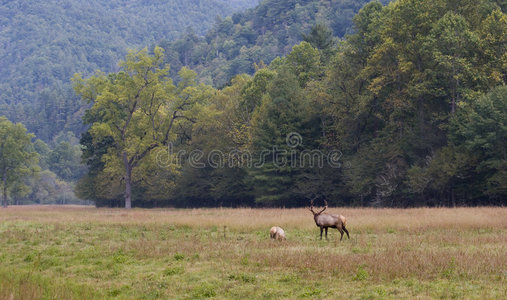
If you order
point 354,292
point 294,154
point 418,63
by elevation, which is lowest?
point 354,292

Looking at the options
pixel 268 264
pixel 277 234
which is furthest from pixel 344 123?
pixel 268 264

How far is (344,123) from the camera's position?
2131 inches

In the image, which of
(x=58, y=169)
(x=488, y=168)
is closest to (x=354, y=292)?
(x=488, y=168)

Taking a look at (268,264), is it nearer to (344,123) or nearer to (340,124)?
(340,124)

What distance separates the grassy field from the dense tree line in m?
19.2

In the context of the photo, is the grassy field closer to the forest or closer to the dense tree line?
the dense tree line

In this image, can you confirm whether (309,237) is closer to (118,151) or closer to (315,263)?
(315,263)

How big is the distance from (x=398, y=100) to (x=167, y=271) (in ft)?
117

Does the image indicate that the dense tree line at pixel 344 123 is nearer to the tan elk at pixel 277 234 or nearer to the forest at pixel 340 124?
the forest at pixel 340 124

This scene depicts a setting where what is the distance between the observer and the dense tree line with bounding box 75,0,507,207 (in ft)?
139

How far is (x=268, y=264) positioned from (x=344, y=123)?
39914mm

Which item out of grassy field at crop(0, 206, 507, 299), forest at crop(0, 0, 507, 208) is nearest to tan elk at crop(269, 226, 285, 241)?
grassy field at crop(0, 206, 507, 299)

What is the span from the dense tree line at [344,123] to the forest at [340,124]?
5.8 inches

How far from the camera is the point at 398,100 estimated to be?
4634cm
